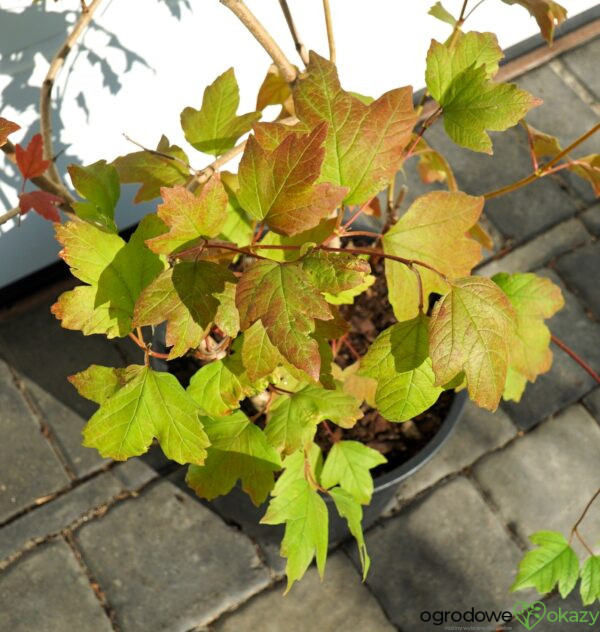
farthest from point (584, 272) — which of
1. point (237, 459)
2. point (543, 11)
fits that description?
point (237, 459)

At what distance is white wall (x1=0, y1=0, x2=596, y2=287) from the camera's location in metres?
1.39

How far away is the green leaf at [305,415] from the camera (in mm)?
1047

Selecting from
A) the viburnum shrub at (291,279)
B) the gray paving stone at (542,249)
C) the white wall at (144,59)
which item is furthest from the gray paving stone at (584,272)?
the viburnum shrub at (291,279)

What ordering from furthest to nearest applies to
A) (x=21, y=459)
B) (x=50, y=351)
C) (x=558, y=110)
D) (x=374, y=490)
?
(x=558, y=110) < (x=50, y=351) < (x=21, y=459) < (x=374, y=490)

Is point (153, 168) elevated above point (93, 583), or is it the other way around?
point (153, 168)

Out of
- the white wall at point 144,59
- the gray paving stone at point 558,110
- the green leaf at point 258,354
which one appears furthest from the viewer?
the gray paving stone at point 558,110

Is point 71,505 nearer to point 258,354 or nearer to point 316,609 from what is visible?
point 316,609

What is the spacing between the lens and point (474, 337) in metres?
0.78

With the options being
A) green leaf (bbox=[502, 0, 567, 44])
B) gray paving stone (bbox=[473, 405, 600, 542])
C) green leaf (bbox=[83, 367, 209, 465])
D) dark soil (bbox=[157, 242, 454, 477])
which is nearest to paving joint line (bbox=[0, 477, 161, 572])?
dark soil (bbox=[157, 242, 454, 477])

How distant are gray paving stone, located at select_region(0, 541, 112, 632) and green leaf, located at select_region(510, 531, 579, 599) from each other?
2.86ft

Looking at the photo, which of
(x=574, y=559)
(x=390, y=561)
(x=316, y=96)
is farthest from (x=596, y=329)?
(x=316, y=96)

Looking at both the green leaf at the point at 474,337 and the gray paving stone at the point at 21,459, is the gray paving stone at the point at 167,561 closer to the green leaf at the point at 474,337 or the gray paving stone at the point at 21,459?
the gray paving stone at the point at 21,459

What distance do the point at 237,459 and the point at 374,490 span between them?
0.38 metres

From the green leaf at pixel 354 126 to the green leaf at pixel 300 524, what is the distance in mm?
435
